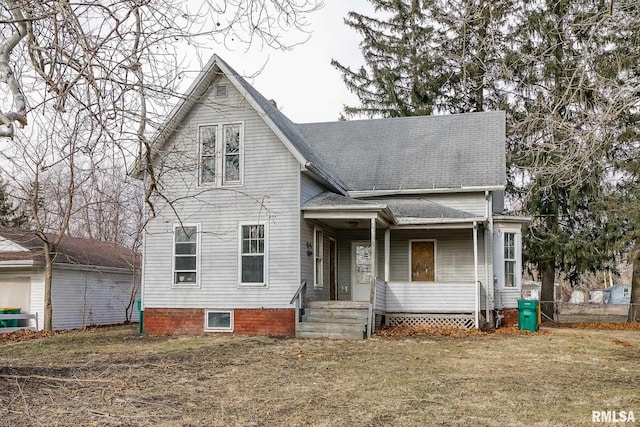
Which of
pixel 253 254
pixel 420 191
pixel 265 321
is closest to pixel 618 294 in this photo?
pixel 420 191

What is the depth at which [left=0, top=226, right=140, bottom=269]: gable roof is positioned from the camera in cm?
2141

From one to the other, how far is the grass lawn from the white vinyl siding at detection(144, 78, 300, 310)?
7.71 ft

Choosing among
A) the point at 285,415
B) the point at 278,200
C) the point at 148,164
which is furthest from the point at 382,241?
the point at 148,164

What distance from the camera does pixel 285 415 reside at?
7211mm

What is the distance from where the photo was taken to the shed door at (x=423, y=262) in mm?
19797

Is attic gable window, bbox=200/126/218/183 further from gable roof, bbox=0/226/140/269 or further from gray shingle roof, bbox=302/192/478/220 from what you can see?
gable roof, bbox=0/226/140/269

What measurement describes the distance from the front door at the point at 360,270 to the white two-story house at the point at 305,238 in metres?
0.03

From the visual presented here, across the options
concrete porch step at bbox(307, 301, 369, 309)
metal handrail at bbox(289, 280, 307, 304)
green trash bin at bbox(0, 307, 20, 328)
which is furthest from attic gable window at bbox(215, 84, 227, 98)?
green trash bin at bbox(0, 307, 20, 328)

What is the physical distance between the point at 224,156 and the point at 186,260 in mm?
3095

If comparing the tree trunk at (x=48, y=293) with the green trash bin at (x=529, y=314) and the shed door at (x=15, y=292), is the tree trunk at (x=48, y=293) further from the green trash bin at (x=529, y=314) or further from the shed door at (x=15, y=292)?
the green trash bin at (x=529, y=314)

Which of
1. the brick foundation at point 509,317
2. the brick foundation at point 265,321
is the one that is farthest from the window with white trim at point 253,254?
the brick foundation at point 509,317

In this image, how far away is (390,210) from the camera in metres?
17.3

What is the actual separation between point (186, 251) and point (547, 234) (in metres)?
15.3

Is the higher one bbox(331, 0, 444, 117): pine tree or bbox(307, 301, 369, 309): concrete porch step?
bbox(331, 0, 444, 117): pine tree
